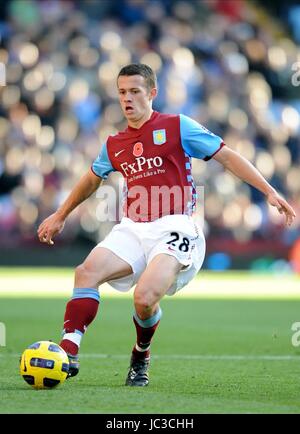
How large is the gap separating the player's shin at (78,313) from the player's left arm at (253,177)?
120cm

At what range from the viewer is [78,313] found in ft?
22.9

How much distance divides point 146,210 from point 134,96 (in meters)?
0.76

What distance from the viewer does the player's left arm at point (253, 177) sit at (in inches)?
269

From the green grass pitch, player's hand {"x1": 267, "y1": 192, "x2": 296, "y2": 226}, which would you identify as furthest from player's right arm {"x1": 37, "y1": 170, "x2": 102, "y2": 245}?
player's hand {"x1": 267, "y1": 192, "x2": 296, "y2": 226}

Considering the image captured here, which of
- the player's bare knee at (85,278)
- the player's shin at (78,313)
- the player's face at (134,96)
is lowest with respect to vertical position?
the player's shin at (78,313)

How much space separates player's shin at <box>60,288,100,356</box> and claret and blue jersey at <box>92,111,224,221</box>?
2.27ft

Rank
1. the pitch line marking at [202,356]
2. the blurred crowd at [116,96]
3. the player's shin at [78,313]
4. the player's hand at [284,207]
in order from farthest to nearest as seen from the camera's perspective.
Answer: the blurred crowd at [116,96]
the pitch line marking at [202,356]
the player's shin at [78,313]
the player's hand at [284,207]

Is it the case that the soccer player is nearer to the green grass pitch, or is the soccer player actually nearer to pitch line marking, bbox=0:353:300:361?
the green grass pitch

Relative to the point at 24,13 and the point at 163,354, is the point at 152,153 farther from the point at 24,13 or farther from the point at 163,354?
the point at 24,13

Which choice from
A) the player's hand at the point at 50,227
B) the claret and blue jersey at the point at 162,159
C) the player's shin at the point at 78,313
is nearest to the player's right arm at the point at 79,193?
the player's hand at the point at 50,227

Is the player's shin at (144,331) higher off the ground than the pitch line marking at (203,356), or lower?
lower

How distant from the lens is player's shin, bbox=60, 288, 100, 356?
6.96 m

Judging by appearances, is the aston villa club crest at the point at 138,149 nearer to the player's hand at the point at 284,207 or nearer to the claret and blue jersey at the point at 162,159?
the claret and blue jersey at the point at 162,159
